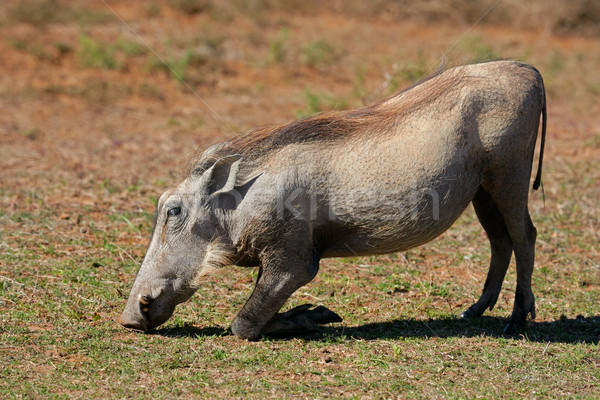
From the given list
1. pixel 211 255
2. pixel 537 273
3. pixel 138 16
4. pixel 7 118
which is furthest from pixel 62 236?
pixel 138 16

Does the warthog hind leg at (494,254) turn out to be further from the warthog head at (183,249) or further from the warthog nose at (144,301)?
the warthog nose at (144,301)

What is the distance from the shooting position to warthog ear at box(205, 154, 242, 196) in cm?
393

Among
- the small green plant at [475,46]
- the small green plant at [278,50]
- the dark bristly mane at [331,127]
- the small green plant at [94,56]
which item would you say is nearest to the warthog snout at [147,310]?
the dark bristly mane at [331,127]

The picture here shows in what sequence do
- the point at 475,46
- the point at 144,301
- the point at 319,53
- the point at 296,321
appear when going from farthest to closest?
the point at 319,53
the point at 475,46
the point at 296,321
the point at 144,301

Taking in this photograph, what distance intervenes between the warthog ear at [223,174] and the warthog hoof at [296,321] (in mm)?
743

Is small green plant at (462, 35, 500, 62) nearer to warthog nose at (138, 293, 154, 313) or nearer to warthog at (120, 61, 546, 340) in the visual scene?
warthog at (120, 61, 546, 340)

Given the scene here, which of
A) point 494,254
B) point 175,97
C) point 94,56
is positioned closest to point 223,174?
point 494,254

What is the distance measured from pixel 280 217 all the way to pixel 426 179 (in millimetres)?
790

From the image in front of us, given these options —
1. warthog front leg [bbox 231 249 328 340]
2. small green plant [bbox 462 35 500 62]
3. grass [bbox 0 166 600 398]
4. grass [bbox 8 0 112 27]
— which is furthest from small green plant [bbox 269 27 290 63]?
warthog front leg [bbox 231 249 328 340]

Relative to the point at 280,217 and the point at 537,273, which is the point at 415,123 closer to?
the point at 280,217

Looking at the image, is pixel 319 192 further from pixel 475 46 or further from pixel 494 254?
pixel 475 46

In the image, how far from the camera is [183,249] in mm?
3998

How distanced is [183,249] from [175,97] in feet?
21.8

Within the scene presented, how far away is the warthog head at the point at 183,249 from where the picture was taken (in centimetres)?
397
